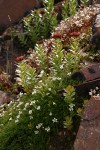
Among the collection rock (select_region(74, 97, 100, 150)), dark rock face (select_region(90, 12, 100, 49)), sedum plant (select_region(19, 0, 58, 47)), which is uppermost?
sedum plant (select_region(19, 0, 58, 47))

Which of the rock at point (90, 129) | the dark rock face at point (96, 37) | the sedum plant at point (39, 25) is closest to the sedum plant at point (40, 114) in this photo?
the rock at point (90, 129)

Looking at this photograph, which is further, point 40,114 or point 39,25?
point 39,25

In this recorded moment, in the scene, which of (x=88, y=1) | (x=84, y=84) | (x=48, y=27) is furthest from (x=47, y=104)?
(x=88, y=1)

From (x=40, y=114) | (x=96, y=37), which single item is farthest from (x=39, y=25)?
(x=40, y=114)

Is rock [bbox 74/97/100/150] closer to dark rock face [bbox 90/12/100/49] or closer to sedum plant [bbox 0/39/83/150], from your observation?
sedum plant [bbox 0/39/83/150]

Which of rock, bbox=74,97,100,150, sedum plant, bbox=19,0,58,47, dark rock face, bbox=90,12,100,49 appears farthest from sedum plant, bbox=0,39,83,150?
sedum plant, bbox=19,0,58,47

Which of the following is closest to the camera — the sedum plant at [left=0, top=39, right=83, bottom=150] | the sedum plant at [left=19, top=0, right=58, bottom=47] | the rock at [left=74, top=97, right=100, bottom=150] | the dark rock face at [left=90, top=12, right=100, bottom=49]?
the rock at [left=74, top=97, right=100, bottom=150]

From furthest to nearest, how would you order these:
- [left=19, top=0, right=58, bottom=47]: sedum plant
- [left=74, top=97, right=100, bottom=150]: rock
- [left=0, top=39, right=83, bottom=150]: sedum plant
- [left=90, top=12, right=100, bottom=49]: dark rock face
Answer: [left=19, top=0, right=58, bottom=47]: sedum plant < [left=90, top=12, right=100, bottom=49]: dark rock face < [left=0, top=39, right=83, bottom=150]: sedum plant < [left=74, top=97, right=100, bottom=150]: rock

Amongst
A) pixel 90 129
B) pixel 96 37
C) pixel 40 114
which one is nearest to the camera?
pixel 90 129

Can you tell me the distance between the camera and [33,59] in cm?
890

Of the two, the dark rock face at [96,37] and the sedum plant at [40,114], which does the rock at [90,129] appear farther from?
the dark rock face at [96,37]

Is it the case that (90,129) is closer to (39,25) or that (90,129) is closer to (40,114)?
(40,114)

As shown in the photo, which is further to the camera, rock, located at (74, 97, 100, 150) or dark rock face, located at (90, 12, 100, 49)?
dark rock face, located at (90, 12, 100, 49)

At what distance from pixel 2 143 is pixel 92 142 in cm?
165
